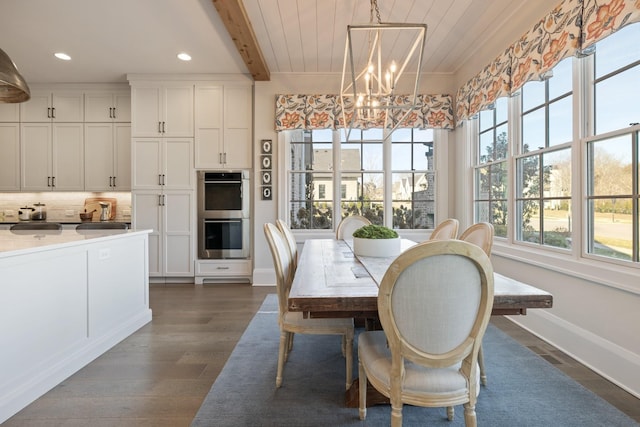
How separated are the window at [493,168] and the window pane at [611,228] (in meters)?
1.04

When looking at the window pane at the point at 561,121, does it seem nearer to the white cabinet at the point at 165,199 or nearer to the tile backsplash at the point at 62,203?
the white cabinet at the point at 165,199

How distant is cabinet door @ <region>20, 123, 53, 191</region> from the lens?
4398 mm

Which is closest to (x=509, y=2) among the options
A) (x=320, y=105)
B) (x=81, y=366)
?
(x=320, y=105)

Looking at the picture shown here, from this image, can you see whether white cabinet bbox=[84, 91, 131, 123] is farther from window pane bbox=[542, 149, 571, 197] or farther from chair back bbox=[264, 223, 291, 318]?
window pane bbox=[542, 149, 571, 197]

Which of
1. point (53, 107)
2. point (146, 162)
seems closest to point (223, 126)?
point (146, 162)

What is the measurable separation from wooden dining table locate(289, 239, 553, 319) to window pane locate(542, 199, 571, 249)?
1321 mm

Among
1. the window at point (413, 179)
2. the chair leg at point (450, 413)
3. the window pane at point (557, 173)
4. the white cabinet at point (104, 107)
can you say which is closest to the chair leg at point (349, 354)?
the chair leg at point (450, 413)

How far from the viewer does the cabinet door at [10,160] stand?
439 cm

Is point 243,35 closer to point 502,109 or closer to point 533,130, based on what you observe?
point 502,109

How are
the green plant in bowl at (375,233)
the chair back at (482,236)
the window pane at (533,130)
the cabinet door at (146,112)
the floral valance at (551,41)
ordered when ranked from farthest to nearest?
the cabinet door at (146,112), the window pane at (533,130), the green plant in bowl at (375,233), the chair back at (482,236), the floral valance at (551,41)

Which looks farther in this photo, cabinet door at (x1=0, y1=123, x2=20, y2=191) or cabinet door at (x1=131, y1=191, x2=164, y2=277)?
cabinet door at (x1=0, y1=123, x2=20, y2=191)

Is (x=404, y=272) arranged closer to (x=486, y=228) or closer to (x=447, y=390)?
(x=447, y=390)

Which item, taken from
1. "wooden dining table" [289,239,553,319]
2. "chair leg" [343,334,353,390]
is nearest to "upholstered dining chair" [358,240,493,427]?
"wooden dining table" [289,239,553,319]

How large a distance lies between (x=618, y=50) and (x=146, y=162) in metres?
4.79
